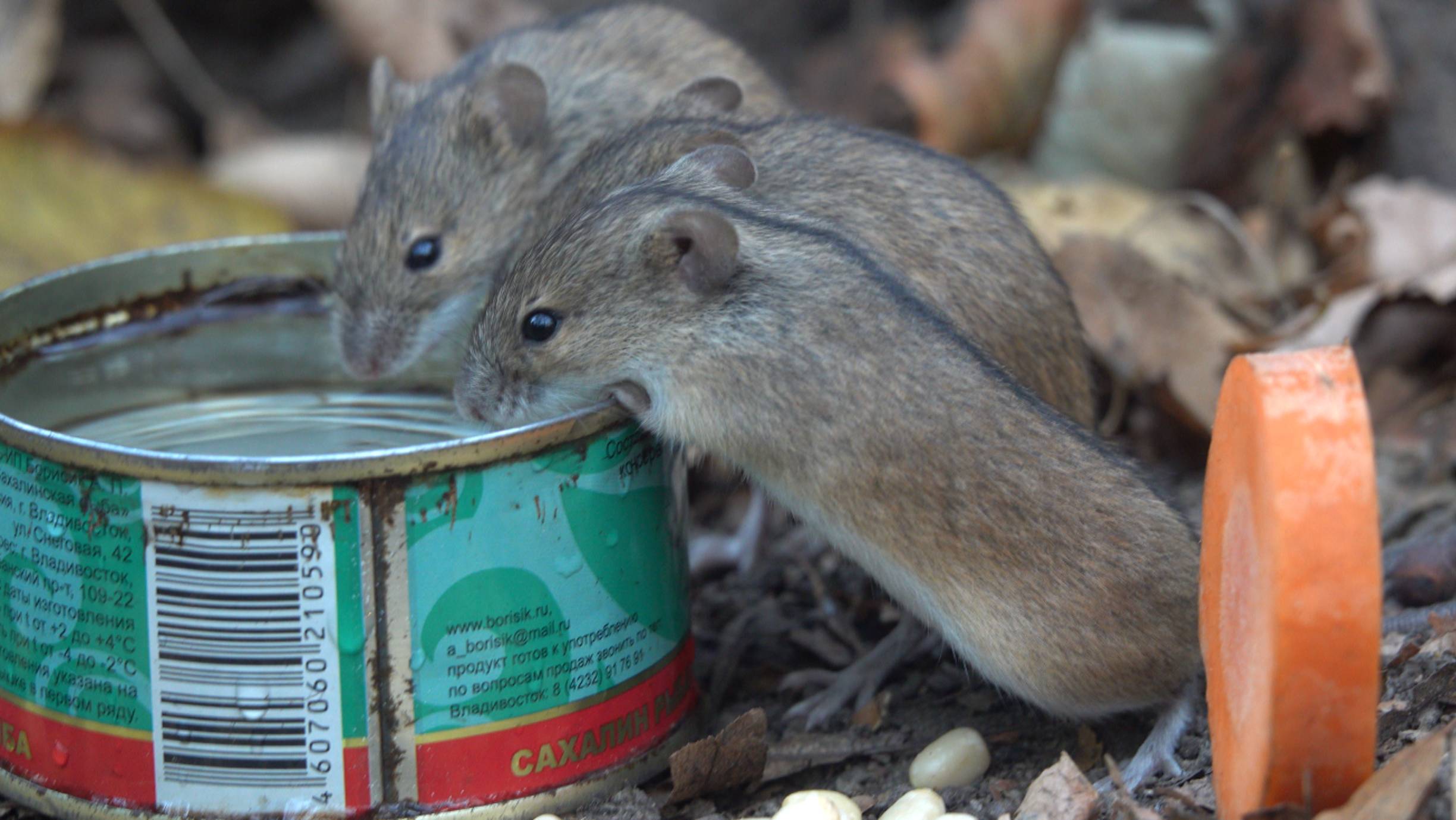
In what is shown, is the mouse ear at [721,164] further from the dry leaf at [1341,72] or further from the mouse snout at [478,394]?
the dry leaf at [1341,72]

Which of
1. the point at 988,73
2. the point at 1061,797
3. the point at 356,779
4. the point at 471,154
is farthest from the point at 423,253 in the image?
the point at 988,73

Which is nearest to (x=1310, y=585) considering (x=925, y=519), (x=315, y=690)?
(x=925, y=519)

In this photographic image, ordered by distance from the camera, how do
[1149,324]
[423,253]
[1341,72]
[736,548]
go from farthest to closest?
1. [1341,72]
2. [1149,324]
3. [736,548]
4. [423,253]

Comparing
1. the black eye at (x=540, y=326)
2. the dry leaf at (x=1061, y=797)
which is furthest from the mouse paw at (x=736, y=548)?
the dry leaf at (x=1061, y=797)

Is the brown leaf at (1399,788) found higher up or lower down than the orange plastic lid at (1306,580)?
lower down

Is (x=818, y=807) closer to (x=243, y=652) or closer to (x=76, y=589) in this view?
(x=243, y=652)

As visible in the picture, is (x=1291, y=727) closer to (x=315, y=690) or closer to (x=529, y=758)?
(x=529, y=758)
